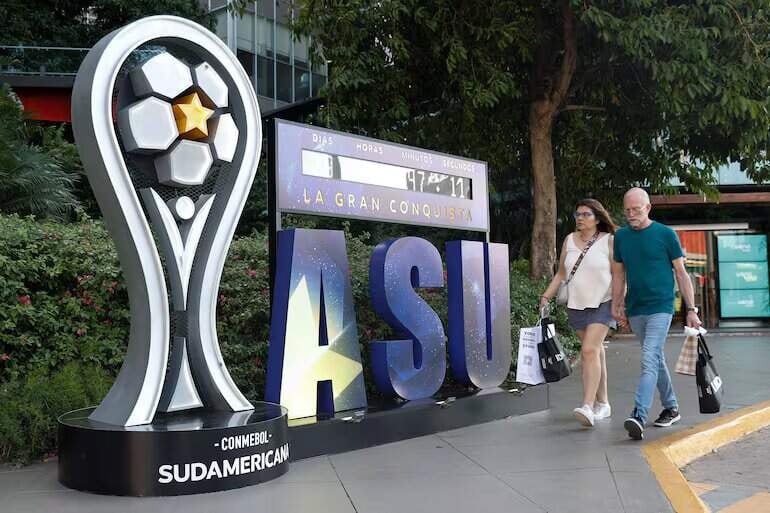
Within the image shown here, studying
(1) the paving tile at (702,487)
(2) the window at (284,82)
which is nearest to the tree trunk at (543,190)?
(1) the paving tile at (702,487)

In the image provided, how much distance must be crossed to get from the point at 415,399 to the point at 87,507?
2987mm

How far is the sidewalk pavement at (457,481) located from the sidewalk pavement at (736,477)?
1.33 feet

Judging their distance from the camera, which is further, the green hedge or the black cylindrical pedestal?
the green hedge

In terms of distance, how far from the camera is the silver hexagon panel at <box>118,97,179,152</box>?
5051 mm

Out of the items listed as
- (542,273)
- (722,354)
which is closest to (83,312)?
(542,273)

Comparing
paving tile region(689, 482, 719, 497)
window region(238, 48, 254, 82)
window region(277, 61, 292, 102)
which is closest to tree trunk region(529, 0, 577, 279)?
paving tile region(689, 482, 719, 497)

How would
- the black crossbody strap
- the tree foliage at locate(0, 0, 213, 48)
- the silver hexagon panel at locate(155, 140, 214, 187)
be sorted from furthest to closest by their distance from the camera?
the tree foliage at locate(0, 0, 213, 48)
the black crossbody strap
the silver hexagon panel at locate(155, 140, 214, 187)

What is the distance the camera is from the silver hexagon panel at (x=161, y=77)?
5.12 m

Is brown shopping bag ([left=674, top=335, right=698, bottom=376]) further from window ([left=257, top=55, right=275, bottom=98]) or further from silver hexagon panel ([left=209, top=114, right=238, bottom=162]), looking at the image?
window ([left=257, top=55, right=275, bottom=98])

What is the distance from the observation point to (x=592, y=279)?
22.5 feet

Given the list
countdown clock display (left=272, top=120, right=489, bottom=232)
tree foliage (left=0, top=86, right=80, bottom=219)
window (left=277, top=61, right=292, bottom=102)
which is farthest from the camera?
window (left=277, top=61, right=292, bottom=102)

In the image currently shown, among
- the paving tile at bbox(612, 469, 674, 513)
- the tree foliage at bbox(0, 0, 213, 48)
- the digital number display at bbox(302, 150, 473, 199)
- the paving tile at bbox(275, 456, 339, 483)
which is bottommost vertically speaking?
the paving tile at bbox(612, 469, 674, 513)

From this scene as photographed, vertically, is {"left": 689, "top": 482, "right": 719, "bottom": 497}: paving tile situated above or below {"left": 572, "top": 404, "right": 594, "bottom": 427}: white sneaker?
below

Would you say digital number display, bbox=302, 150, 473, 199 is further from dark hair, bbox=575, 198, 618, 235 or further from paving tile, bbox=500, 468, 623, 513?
paving tile, bbox=500, 468, 623, 513
